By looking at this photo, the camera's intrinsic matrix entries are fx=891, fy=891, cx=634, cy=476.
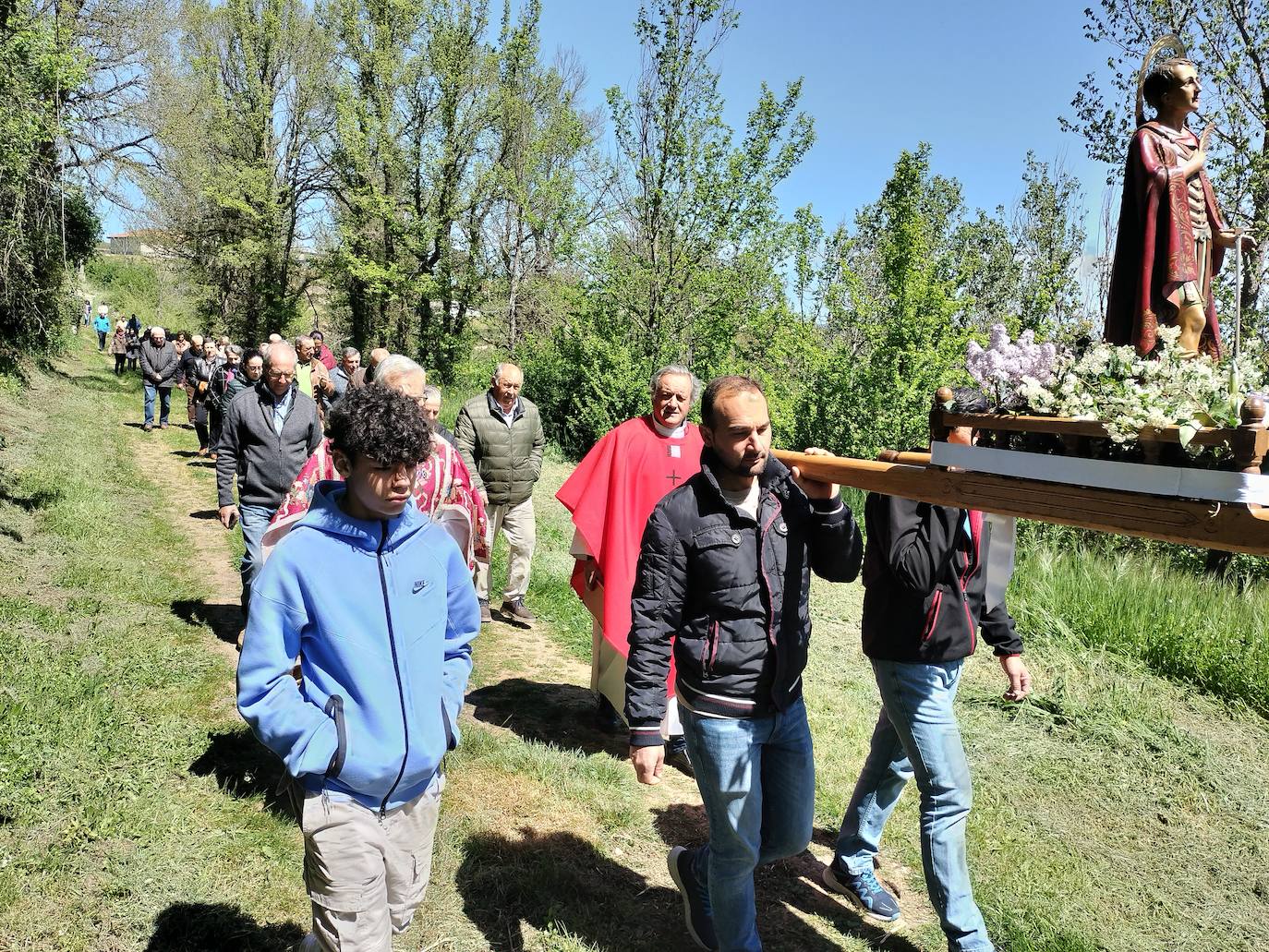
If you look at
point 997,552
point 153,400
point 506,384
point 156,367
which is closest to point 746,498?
point 997,552

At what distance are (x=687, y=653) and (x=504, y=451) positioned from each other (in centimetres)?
440

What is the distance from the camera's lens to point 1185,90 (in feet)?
11.0

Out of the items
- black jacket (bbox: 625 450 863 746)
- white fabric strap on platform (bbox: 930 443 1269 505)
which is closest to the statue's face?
white fabric strap on platform (bbox: 930 443 1269 505)

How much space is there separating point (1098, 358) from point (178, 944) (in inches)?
144

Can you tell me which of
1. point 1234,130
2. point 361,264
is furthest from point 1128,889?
point 361,264

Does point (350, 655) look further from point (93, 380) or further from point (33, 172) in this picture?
point (93, 380)

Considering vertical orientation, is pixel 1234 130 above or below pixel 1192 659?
above

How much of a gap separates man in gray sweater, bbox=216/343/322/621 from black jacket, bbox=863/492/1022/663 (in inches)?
159

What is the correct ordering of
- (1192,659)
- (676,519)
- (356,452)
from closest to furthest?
(356,452) < (676,519) < (1192,659)

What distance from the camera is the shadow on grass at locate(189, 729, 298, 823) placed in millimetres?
4230

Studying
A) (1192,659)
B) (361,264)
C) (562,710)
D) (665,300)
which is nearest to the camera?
(562,710)

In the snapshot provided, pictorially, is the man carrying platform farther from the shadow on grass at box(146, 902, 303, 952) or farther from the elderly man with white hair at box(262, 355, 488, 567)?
the shadow on grass at box(146, 902, 303, 952)

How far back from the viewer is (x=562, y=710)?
18.9 ft

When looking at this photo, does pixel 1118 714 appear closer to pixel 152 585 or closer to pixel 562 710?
pixel 562 710
